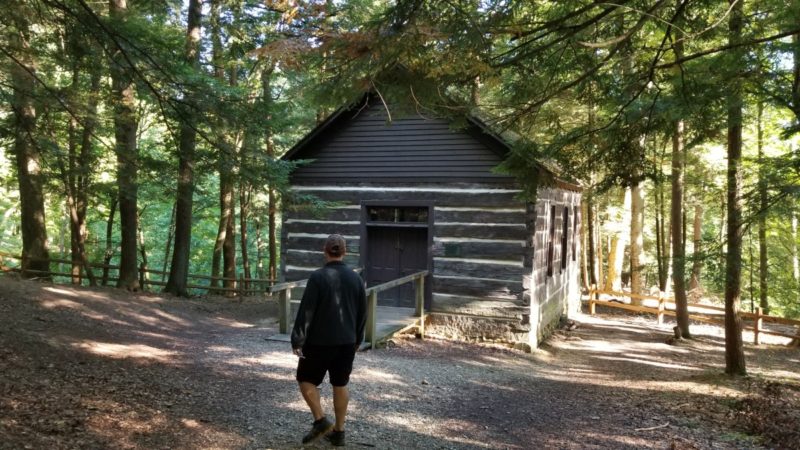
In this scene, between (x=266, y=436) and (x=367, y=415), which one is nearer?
(x=266, y=436)

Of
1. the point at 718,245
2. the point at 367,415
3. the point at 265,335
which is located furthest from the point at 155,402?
the point at 718,245

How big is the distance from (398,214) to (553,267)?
5129 millimetres

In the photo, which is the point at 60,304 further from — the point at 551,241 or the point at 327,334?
the point at 551,241

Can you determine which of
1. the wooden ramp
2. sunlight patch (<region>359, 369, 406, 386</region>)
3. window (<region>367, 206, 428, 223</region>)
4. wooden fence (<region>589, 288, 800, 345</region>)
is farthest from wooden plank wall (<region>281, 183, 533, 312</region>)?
wooden fence (<region>589, 288, 800, 345</region>)

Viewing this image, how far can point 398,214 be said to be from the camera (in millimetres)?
13984

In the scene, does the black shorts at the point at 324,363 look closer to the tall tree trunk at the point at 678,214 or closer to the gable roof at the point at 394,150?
the gable roof at the point at 394,150

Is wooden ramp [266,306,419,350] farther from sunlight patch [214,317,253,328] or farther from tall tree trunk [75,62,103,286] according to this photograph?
tall tree trunk [75,62,103,286]

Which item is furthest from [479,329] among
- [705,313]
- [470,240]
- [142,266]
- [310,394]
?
[142,266]

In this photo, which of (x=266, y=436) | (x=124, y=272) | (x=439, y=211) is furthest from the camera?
(x=124, y=272)

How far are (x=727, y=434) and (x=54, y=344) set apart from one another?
8.88 meters

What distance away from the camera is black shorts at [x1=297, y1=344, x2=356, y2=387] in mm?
4703

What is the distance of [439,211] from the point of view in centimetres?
1343

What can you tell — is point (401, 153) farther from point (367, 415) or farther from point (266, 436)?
point (266, 436)

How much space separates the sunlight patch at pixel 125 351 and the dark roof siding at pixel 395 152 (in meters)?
6.58
